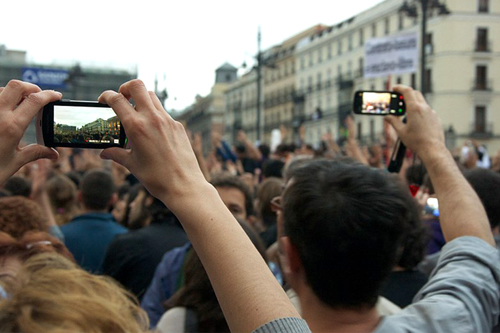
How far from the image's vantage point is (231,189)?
16.1ft

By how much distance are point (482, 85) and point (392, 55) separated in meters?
47.8

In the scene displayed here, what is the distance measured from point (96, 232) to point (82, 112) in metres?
3.81

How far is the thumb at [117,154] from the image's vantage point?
1.44 metres

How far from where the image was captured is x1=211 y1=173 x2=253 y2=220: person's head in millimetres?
4871

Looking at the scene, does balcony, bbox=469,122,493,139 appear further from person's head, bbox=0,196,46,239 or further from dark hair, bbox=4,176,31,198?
person's head, bbox=0,196,46,239

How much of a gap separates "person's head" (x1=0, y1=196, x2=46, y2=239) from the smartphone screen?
4.98ft

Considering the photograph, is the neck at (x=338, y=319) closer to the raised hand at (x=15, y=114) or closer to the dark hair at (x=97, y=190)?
the raised hand at (x=15, y=114)

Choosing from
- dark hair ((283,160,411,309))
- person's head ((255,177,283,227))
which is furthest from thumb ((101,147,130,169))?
person's head ((255,177,283,227))

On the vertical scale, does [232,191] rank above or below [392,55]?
below

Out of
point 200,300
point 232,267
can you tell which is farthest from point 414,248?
point 232,267

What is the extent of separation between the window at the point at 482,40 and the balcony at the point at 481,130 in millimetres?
5816

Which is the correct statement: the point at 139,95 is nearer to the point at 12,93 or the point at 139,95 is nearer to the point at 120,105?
the point at 120,105

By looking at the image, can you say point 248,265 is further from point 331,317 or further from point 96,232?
point 96,232

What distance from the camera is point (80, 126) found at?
1.50 meters
